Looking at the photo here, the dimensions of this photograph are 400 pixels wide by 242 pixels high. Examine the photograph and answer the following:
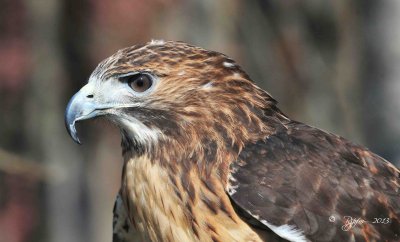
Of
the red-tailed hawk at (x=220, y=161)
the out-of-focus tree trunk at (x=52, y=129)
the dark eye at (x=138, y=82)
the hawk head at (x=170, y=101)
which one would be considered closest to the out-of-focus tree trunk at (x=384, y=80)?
the red-tailed hawk at (x=220, y=161)

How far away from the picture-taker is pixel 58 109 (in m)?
10.9

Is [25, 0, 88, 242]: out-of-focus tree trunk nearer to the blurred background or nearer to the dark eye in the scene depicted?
the blurred background

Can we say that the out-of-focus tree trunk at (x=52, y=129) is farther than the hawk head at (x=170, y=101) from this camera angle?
Yes

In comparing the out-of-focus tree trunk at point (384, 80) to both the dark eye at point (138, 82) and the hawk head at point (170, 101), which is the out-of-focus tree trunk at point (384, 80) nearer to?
the hawk head at point (170, 101)

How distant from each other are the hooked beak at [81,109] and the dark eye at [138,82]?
188 millimetres

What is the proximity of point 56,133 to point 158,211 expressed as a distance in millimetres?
6612

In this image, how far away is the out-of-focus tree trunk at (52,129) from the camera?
35.4ft

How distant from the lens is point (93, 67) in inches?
429

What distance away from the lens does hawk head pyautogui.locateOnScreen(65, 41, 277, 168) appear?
4484 millimetres
